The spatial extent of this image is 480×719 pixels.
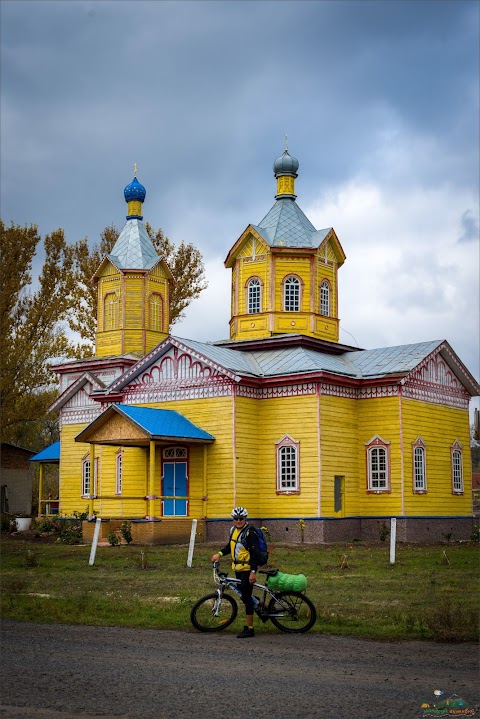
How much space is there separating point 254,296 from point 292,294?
1431 millimetres

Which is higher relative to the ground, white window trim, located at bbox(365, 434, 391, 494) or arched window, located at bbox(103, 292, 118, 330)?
arched window, located at bbox(103, 292, 118, 330)

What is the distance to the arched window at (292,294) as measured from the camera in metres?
34.5

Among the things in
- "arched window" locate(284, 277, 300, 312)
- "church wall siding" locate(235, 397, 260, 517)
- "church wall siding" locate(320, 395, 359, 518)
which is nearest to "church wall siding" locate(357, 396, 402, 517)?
"church wall siding" locate(320, 395, 359, 518)

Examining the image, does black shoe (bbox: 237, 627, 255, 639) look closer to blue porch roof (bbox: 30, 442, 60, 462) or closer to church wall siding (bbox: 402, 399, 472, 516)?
church wall siding (bbox: 402, 399, 472, 516)

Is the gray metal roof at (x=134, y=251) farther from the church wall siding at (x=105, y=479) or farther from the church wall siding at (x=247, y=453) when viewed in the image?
the church wall siding at (x=247, y=453)

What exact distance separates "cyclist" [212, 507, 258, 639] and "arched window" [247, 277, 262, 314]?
22.0 meters

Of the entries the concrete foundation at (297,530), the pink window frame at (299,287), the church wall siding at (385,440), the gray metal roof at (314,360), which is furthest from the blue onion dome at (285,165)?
the concrete foundation at (297,530)

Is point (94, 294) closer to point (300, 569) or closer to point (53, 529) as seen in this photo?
Result: point (53, 529)

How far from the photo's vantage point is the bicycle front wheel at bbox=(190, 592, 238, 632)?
12.9 meters

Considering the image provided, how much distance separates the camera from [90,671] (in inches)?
400

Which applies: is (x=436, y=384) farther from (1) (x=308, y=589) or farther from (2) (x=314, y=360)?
(1) (x=308, y=589)

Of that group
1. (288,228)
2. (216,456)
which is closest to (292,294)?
(288,228)

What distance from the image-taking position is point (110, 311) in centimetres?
3944

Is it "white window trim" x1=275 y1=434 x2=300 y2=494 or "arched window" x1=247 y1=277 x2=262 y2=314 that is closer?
"white window trim" x1=275 y1=434 x2=300 y2=494
